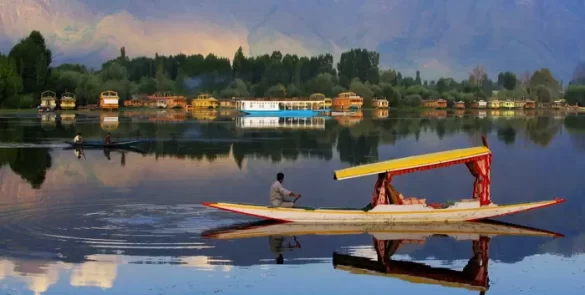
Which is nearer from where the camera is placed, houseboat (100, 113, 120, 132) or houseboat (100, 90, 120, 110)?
houseboat (100, 113, 120, 132)

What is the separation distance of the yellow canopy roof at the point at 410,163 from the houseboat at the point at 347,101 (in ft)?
488

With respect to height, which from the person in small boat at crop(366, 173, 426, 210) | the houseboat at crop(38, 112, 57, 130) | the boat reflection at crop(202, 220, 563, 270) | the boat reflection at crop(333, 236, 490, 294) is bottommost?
the boat reflection at crop(333, 236, 490, 294)

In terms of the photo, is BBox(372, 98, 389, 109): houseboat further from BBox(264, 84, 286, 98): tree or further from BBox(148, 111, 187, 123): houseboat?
BBox(148, 111, 187, 123): houseboat

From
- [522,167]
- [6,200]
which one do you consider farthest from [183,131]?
[6,200]

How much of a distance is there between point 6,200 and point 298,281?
1469 centimetres

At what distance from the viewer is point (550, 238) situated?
23.7 m

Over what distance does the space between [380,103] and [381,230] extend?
16871 cm

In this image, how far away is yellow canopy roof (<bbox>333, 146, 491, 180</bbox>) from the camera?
24.0 m

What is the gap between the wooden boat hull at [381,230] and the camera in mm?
23047

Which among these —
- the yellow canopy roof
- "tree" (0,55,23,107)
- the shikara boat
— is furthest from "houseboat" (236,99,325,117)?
the shikara boat

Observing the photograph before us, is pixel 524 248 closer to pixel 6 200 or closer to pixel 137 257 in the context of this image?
pixel 137 257

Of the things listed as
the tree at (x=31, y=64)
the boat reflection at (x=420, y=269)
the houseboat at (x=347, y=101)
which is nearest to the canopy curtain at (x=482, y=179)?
the boat reflection at (x=420, y=269)

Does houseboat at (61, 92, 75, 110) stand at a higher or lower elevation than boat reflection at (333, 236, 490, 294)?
higher

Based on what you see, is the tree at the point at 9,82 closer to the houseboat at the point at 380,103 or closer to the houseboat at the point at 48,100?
the houseboat at the point at 48,100
